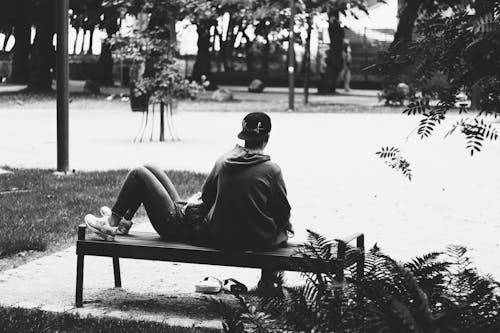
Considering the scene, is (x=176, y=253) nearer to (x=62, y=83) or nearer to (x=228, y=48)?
(x=62, y=83)

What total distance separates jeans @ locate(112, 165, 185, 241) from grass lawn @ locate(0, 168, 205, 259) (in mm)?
1973


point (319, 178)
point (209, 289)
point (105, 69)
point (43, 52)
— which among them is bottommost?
point (105, 69)

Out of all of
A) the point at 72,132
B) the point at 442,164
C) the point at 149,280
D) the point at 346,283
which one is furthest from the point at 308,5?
the point at 346,283

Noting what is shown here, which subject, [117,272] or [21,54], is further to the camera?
[21,54]

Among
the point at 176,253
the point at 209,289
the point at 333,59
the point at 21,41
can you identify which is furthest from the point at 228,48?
the point at 176,253

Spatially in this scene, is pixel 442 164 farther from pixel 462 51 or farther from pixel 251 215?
pixel 462 51

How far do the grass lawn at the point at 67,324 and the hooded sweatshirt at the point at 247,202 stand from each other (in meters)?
0.56

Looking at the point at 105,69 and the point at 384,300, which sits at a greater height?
the point at 384,300

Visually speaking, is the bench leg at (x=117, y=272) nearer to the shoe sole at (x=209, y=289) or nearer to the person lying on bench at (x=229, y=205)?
the person lying on bench at (x=229, y=205)

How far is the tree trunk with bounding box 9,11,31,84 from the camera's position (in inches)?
1770

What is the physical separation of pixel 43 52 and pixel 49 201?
2978cm

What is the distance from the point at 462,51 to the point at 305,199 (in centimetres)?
804

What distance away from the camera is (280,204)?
216 inches

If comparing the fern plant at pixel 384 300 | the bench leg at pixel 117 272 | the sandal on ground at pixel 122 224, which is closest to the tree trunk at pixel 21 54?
the bench leg at pixel 117 272
